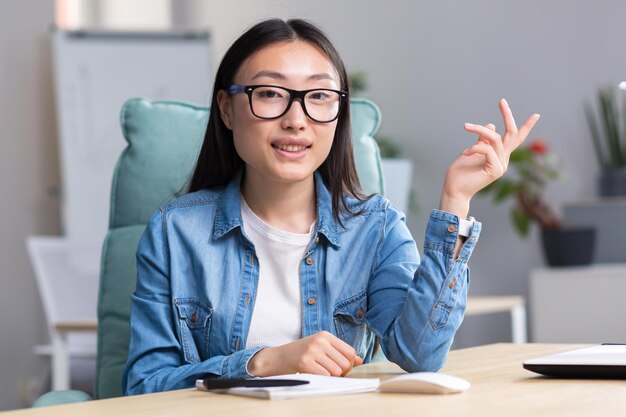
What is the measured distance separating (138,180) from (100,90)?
3453 mm

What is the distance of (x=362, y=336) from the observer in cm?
151

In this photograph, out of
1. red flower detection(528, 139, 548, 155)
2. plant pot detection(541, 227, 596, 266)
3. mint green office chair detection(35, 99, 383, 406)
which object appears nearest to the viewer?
mint green office chair detection(35, 99, 383, 406)

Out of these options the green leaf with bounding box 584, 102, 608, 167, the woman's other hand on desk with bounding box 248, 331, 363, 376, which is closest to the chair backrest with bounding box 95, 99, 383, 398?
the woman's other hand on desk with bounding box 248, 331, 363, 376

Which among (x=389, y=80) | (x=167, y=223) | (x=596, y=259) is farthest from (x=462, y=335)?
(x=167, y=223)

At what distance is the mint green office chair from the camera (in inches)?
72.3

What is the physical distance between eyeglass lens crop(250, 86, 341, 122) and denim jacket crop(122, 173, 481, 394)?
0.16 meters

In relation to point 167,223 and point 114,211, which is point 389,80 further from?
point 167,223

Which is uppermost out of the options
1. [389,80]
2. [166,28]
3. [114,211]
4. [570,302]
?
[166,28]

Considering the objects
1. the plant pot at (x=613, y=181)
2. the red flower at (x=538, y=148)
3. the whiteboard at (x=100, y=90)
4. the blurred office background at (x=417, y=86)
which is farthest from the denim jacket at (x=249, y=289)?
the whiteboard at (x=100, y=90)

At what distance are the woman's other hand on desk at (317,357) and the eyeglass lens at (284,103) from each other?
0.34 meters

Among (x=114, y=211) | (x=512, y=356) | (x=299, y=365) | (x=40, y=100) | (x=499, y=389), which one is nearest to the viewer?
(x=499, y=389)

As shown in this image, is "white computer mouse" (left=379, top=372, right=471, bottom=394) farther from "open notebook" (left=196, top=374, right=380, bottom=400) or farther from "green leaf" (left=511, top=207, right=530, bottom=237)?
"green leaf" (left=511, top=207, right=530, bottom=237)

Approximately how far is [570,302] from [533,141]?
0.80 metres

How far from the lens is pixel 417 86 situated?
4777mm
